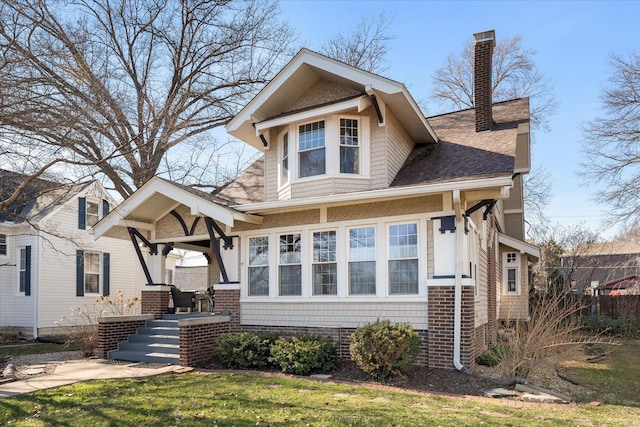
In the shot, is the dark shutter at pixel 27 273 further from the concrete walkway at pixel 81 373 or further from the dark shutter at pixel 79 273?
the concrete walkway at pixel 81 373

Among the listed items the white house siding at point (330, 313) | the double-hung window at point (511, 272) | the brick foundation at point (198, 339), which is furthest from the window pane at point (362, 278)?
the double-hung window at point (511, 272)

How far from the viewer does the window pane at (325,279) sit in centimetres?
1030

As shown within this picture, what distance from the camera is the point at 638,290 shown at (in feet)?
76.0

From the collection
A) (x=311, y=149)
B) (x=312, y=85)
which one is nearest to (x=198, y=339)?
(x=311, y=149)

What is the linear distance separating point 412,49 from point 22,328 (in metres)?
16.1

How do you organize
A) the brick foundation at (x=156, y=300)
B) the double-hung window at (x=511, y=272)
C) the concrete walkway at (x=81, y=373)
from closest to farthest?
the concrete walkway at (x=81, y=373) < the brick foundation at (x=156, y=300) < the double-hung window at (x=511, y=272)

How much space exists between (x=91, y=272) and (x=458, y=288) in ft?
51.1

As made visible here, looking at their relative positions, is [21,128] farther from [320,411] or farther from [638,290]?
[638,290]

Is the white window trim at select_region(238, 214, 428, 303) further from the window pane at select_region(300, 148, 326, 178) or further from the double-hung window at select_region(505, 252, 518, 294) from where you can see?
the double-hung window at select_region(505, 252, 518, 294)

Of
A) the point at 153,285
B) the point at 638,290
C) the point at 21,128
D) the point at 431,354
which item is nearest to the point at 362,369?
the point at 431,354

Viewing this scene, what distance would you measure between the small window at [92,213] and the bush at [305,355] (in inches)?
520

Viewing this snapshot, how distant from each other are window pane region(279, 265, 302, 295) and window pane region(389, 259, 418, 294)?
6.99 ft

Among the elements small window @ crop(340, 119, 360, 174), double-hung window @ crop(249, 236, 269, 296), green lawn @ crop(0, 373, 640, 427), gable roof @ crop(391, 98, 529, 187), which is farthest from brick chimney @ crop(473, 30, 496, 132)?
green lawn @ crop(0, 373, 640, 427)

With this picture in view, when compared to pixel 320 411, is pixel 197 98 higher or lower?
higher
